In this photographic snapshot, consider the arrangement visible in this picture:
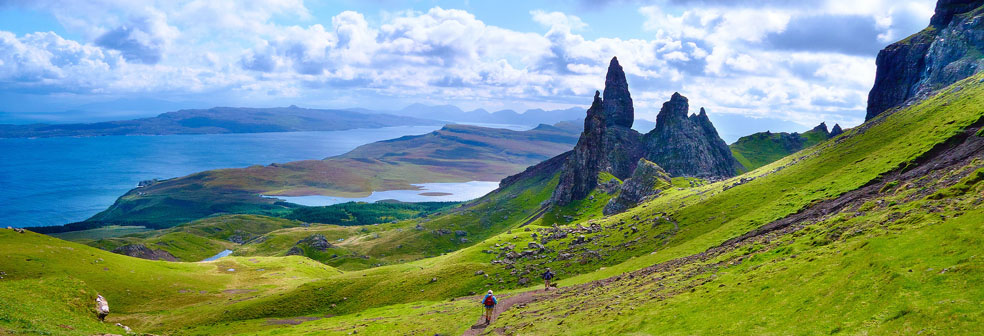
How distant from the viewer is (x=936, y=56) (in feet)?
498

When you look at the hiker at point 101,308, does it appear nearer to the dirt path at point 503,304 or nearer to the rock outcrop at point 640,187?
the dirt path at point 503,304

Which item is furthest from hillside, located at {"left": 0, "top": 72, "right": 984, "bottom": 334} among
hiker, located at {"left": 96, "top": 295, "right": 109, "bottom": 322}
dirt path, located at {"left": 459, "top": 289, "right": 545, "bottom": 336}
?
hiker, located at {"left": 96, "top": 295, "right": 109, "bottom": 322}

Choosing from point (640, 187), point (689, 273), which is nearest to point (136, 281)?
point (689, 273)

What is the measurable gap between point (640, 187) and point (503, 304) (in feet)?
406

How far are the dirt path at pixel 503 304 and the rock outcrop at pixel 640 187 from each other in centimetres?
10438

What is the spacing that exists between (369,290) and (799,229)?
78.3 metres

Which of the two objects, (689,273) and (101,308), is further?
(101,308)

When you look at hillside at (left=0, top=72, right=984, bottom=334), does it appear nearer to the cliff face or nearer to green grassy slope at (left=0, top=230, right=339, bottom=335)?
green grassy slope at (left=0, top=230, right=339, bottom=335)

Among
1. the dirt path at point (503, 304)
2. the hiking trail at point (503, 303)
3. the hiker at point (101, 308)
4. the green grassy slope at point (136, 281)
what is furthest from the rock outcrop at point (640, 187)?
the hiker at point (101, 308)

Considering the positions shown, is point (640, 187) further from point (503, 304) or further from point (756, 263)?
point (756, 263)

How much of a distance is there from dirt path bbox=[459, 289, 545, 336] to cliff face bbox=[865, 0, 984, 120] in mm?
128756

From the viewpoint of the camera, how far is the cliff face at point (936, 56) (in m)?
136

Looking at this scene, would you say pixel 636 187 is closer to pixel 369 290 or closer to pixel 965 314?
pixel 369 290

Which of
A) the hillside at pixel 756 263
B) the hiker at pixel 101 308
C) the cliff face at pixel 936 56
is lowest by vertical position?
the hiker at pixel 101 308
